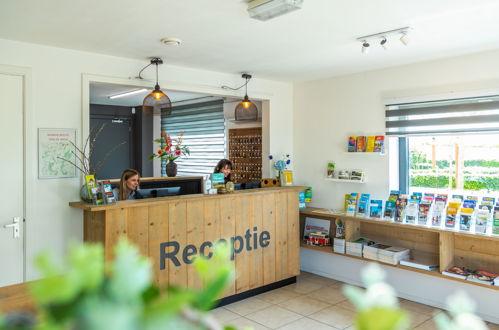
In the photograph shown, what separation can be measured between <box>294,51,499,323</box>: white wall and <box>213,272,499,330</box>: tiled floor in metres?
0.26

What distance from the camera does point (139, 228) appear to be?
3561mm

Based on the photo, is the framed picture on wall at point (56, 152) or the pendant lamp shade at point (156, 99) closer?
the framed picture on wall at point (56, 152)

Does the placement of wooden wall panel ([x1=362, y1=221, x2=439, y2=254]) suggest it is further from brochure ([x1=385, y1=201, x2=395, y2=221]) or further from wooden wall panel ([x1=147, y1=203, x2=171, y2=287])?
wooden wall panel ([x1=147, y1=203, x2=171, y2=287])

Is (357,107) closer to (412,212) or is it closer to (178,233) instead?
(412,212)

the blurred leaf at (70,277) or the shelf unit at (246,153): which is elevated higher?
the shelf unit at (246,153)

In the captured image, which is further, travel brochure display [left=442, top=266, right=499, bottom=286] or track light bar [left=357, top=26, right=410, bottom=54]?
travel brochure display [left=442, top=266, right=499, bottom=286]

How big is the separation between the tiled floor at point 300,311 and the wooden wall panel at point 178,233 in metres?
0.53

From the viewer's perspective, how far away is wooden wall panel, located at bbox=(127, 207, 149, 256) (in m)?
3.51

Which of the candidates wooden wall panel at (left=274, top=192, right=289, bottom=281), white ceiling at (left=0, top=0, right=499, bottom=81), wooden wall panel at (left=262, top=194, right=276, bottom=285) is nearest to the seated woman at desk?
white ceiling at (left=0, top=0, right=499, bottom=81)

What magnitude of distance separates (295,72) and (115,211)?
2.64 meters

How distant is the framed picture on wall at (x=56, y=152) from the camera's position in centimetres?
350

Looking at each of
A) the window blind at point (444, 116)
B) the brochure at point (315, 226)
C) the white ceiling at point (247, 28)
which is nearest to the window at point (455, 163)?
the window blind at point (444, 116)

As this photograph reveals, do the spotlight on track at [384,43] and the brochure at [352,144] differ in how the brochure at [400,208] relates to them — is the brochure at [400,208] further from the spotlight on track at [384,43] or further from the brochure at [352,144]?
the spotlight on track at [384,43]

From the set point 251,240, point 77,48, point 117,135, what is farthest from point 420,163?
point 117,135
